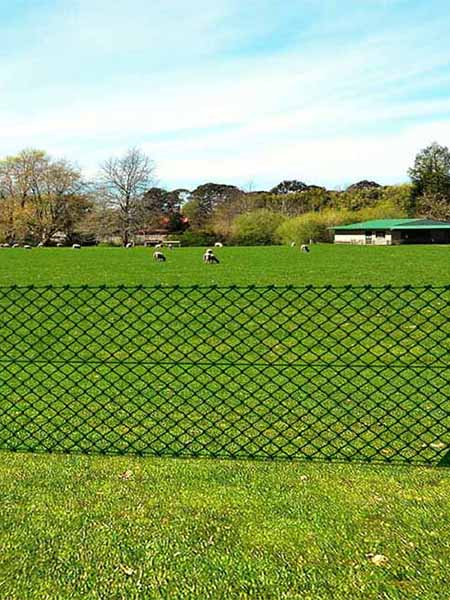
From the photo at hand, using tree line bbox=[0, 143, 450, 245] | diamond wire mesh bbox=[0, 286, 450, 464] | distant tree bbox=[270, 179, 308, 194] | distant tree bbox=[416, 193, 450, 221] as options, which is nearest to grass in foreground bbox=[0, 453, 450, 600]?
diamond wire mesh bbox=[0, 286, 450, 464]

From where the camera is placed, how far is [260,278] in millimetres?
14797

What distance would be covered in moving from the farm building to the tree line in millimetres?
1993

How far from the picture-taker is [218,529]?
2.44 metres

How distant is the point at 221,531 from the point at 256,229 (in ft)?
163

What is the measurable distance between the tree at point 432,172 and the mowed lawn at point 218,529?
66102 millimetres

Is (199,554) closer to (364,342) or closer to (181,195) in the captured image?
(364,342)

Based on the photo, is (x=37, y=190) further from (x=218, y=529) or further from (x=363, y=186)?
(x=218, y=529)

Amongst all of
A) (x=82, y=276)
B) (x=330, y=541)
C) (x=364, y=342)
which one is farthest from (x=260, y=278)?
(x=330, y=541)

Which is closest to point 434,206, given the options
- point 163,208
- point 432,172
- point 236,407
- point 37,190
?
point 432,172

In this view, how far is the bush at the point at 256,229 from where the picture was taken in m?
50.9

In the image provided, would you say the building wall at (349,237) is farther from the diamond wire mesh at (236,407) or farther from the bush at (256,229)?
the diamond wire mesh at (236,407)

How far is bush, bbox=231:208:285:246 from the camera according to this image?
167 feet

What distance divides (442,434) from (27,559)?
254cm

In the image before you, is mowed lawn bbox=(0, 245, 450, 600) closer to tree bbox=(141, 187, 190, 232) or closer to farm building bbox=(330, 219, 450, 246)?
farm building bbox=(330, 219, 450, 246)
